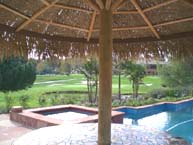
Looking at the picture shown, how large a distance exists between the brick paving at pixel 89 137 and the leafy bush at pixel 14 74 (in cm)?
952

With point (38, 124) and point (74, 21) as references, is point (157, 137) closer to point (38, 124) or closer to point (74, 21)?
point (74, 21)

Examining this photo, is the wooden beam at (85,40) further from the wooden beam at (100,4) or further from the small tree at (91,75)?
the small tree at (91,75)

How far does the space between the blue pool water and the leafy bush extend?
213 inches

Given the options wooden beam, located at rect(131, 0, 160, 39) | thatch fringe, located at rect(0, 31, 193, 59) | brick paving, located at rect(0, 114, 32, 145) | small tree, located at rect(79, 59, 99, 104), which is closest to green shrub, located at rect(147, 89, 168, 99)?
small tree, located at rect(79, 59, 99, 104)

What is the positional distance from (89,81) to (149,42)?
8.99 meters

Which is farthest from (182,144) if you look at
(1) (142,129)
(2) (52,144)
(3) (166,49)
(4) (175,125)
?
(4) (175,125)

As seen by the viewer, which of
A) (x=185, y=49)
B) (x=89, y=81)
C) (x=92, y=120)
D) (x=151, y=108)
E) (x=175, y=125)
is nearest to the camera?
(x=185, y=49)

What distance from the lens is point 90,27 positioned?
4.29m

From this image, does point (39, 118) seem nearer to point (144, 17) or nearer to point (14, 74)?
point (144, 17)

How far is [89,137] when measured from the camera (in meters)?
3.35

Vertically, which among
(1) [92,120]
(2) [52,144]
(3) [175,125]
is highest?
(2) [52,144]

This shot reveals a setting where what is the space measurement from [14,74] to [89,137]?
34.8 feet

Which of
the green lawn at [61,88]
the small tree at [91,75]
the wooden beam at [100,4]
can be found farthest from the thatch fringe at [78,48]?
the small tree at [91,75]

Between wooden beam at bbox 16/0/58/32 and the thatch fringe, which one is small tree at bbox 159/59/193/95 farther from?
wooden beam at bbox 16/0/58/32
